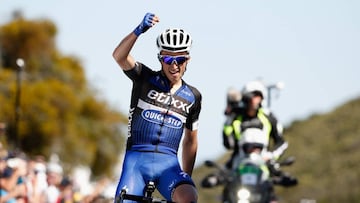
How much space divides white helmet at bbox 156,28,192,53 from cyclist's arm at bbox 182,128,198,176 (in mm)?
950

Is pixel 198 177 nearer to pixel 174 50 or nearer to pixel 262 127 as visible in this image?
pixel 262 127

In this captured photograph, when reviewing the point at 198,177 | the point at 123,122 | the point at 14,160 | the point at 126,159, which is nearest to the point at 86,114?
the point at 123,122

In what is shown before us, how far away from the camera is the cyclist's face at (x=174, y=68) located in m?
14.0

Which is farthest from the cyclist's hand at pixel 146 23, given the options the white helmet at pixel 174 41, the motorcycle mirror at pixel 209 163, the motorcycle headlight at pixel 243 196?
the motorcycle mirror at pixel 209 163

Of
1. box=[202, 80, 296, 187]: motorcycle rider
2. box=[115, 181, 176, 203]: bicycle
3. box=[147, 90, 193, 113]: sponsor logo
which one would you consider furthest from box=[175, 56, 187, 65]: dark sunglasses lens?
box=[202, 80, 296, 187]: motorcycle rider

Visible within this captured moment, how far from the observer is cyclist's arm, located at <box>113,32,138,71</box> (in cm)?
1387

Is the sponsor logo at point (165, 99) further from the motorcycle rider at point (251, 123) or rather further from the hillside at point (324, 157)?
the hillside at point (324, 157)

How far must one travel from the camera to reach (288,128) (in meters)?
77.1

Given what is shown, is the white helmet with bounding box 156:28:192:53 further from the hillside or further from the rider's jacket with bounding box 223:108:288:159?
the hillside

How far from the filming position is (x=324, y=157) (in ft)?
226

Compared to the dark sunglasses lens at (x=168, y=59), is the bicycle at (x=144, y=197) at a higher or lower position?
lower

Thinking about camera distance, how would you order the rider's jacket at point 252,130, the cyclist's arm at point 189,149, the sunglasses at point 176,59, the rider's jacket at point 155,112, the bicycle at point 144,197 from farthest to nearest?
the rider's jacket at point 252,130, the cyclist's arm at point 189,149, the rider's jacket at point 155,112, the sunglasses at point 176,59, the bicycle at point 144,197

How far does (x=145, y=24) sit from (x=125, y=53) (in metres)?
0.43

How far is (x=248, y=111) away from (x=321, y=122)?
184ft
